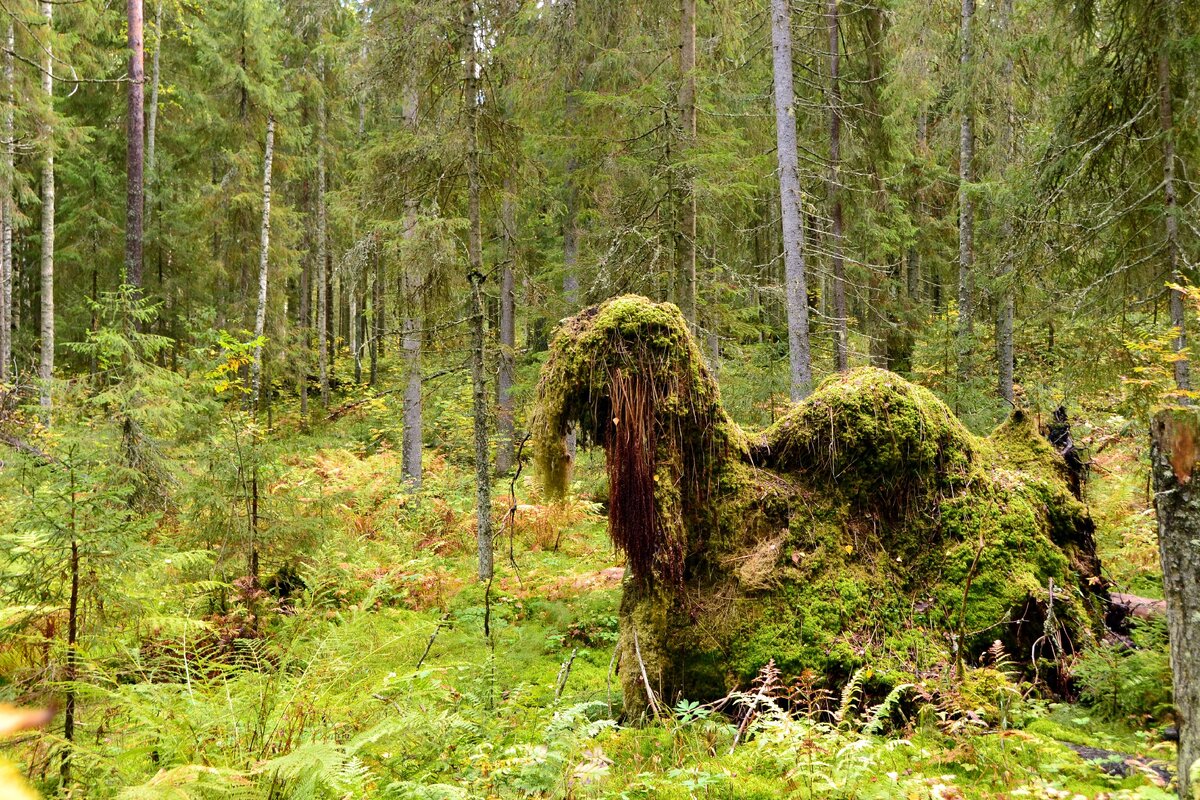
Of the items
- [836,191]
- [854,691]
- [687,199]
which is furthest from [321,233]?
[854,691]

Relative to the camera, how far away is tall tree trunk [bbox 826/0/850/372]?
11.8 metres

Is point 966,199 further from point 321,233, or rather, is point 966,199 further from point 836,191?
point 321,233

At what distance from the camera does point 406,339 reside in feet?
34.8

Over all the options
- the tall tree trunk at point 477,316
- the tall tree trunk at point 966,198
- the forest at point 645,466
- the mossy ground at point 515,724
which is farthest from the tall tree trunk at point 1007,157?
the tall tree trunk at point 477,316

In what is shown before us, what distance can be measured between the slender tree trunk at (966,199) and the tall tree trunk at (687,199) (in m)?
5.67

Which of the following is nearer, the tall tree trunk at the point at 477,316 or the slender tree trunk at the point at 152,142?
the tall tree trunk at the point at 477,316

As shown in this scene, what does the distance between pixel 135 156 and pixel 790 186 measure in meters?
11.8

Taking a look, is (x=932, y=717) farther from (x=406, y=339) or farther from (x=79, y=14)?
(x=79, y=14)

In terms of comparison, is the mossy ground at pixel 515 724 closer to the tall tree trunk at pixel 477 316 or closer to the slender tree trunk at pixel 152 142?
the tall tree trunk at pixel 477 316

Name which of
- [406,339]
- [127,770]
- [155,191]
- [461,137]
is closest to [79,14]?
[155,191]

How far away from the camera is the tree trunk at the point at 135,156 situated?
1130 centimetres

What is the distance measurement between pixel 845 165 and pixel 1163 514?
11.8 meters

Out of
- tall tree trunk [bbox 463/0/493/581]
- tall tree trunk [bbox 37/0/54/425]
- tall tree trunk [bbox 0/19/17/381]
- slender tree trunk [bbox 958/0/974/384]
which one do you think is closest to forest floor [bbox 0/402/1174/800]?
tall tree trunk [bbox 463/0/493/581]

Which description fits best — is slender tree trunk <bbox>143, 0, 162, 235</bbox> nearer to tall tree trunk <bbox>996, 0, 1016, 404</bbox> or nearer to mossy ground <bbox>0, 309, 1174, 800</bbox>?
mossy ground <bbox>0, 309, 1174, 800</bbox>
